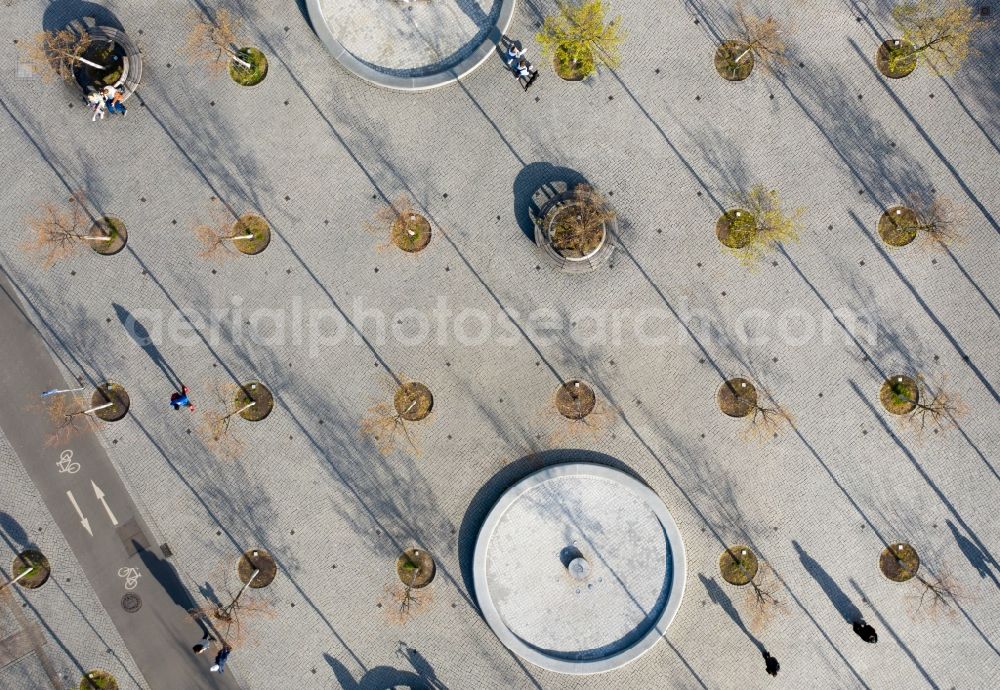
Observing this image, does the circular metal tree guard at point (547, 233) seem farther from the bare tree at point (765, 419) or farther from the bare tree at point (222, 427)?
the bare tree at point (222, 427)

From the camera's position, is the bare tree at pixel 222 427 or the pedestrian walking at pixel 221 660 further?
the bare tree at pixel 222 427

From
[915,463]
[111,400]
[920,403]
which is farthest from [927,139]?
[111,400]

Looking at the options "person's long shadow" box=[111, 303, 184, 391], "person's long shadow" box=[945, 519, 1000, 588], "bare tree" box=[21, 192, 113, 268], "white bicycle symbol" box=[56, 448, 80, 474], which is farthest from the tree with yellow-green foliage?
"white bicycle symbol" box=[56, 448, 80, 474]

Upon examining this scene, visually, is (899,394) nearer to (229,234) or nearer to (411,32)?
(411,32)

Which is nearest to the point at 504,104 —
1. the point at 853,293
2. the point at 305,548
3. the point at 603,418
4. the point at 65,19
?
the point at 603,418

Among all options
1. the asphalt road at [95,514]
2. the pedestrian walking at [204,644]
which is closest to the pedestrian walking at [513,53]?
the asphalt road at [95,514]
